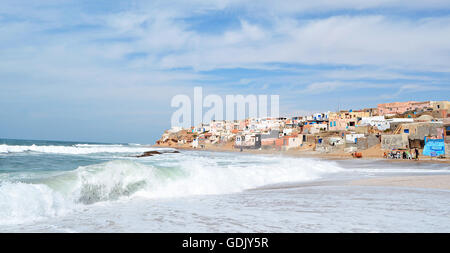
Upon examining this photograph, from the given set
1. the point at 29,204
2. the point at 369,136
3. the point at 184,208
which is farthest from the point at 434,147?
the point at 29,204

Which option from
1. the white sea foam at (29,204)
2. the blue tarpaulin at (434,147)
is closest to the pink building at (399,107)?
the blue tarpaulin at (434,147)

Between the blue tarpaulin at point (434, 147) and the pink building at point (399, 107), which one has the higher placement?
the pink building at point (399, 107)

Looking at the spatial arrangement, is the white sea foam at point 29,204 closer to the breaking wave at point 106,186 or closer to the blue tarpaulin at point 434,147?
the breaking wave at point 106,186

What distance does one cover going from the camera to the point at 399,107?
7100cm

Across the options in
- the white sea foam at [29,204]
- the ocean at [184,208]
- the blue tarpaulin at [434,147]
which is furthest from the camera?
the blue tarpaulin at [434,147]

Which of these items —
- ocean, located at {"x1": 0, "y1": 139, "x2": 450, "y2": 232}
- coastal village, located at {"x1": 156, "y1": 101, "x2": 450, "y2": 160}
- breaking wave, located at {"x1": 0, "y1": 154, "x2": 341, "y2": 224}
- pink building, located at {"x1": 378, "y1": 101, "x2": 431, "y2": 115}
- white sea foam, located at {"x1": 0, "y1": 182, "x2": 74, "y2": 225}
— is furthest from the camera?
pink building, located at {"x1": 378, "y1": 101, "x2": 431, "y2": 115}

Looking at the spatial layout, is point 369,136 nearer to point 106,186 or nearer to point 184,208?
point 106,186

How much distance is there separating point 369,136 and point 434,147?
10.3 metres

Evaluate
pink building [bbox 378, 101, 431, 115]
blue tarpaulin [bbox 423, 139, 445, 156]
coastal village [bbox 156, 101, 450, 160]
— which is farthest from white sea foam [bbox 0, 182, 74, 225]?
pink building [bbox 378, 101, 431, 115]

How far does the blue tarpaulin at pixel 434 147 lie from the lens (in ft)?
106

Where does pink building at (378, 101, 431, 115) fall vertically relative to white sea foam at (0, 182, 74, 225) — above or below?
above

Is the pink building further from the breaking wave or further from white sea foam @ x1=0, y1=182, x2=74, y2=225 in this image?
A: white sea foam @ x1=0, y1=182, x2=74, y2=225

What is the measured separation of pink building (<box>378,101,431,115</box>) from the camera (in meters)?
67.9

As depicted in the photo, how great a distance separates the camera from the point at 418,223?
5637mm
